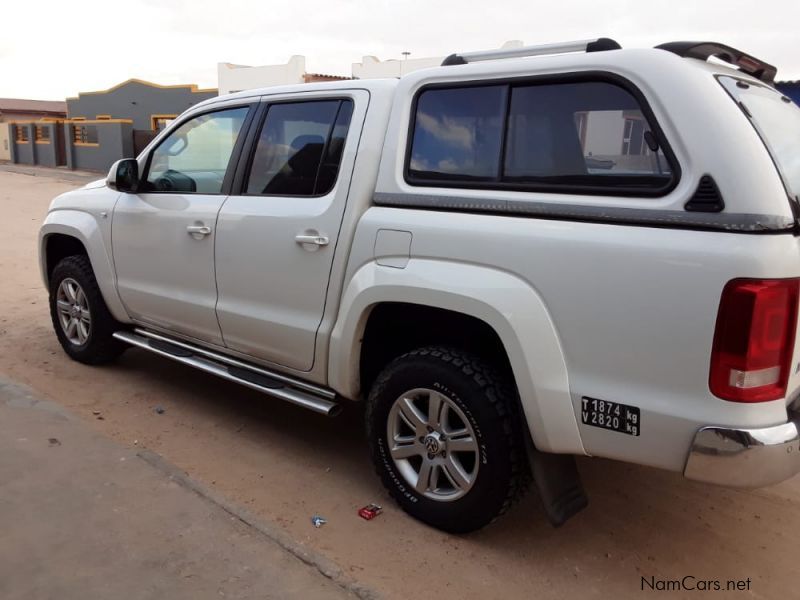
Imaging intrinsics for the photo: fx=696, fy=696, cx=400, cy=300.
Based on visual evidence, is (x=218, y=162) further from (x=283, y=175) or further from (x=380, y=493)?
(x=380, y=493)

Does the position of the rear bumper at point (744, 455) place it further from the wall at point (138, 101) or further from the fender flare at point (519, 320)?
the wall at point (138, 101)

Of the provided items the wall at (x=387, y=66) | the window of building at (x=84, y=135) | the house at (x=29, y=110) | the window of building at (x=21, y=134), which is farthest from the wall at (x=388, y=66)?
the house at (x=29, y=110)

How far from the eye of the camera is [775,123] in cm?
275

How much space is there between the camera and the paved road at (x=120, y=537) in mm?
2666

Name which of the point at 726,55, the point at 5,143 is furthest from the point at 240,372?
the point at 5,143

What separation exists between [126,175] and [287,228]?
157cm

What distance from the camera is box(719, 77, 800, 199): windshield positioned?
2.48 m

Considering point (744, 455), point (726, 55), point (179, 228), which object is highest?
point (726, 55)

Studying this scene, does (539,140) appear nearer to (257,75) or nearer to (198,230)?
(198,230)

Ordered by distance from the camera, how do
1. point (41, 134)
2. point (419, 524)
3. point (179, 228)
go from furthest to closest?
point (41, 134), point (179, 228), point (419, 524)

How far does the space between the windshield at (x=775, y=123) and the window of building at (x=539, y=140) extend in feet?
1.24

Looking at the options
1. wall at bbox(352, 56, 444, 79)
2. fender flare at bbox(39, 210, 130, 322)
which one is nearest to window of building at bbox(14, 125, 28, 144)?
wall at bbox(352, 56, 444, 79)

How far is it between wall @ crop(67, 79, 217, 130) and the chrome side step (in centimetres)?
2401

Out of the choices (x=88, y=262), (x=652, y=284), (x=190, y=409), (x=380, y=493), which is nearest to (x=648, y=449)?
(x=652, y=284)
